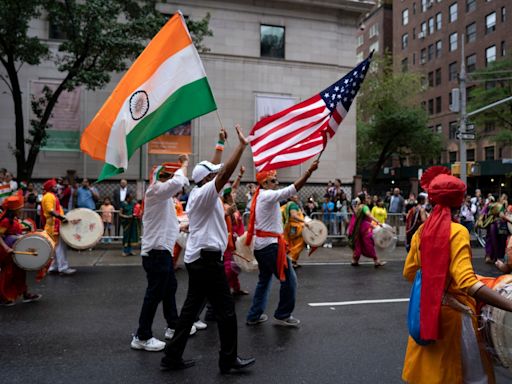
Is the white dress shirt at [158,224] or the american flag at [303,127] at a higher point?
the american flag at [303,127]

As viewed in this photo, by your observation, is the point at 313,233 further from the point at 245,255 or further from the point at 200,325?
the point at 200,325

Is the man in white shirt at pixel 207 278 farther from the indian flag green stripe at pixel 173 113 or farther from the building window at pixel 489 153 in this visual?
the building window at pixel 489 153

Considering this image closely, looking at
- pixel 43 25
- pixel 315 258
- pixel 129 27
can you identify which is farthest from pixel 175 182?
pixel 43 25

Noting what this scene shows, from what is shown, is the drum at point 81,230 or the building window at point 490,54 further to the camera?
the building window at point 490,54

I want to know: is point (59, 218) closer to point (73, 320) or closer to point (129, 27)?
point (73, 320)

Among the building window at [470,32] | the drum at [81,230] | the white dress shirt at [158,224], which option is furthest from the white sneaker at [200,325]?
the building window at [470,32]

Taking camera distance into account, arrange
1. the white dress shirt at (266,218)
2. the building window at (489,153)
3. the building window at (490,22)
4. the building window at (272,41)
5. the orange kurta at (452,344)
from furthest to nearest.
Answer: the building window at (489,153) → the building window at (490,22) → the building window at (272,41) → the white dress shirt at (266,218) → the orange kurta at (452,344)

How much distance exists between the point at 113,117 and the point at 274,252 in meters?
2.42

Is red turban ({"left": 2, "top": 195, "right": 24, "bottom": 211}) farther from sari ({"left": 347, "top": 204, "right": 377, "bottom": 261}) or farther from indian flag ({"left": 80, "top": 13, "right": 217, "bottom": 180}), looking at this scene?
sari ({"left": 347, "top": 204, "right": 377, "bottom": 261})

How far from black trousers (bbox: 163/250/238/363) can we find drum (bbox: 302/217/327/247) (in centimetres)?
653

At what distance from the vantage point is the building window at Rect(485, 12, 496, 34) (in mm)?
43656

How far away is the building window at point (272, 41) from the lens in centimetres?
2300

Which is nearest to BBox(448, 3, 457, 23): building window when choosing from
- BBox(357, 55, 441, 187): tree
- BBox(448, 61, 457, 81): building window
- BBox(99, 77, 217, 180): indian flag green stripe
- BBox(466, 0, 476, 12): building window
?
BBox(466, 0, 476, 12): building window

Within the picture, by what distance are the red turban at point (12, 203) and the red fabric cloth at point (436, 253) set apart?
5.81m
